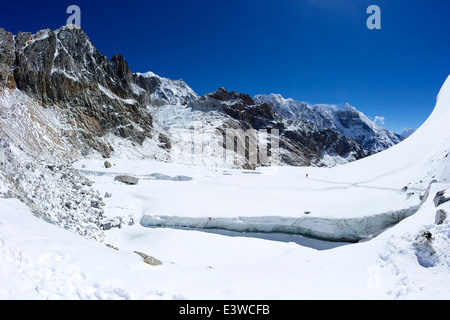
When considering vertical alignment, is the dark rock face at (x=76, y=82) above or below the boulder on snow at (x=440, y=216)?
above

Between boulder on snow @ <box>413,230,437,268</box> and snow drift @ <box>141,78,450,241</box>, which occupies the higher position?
snow drift @ <box>141,78,450,241</box>

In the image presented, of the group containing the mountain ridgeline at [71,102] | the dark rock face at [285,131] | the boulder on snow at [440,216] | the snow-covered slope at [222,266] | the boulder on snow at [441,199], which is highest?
the dark rock face at [285,131]

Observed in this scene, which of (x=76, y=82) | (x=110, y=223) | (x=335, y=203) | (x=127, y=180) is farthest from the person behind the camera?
(x=76, y=82)

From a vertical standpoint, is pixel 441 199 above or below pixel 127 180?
below

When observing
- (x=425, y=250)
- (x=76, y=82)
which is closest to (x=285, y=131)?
(x=76, y=82)

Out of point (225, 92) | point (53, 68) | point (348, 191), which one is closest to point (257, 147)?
point (225, 92)

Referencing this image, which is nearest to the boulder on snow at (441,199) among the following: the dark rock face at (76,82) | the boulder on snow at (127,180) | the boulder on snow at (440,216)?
the boulder on snow at (440,216)

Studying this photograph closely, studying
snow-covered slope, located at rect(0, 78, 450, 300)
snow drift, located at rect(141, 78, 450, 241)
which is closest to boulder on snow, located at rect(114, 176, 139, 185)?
snow drift, located at rect(141, 78, 450, 241)

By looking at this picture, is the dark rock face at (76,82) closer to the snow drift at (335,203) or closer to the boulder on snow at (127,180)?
the boulder on snow at (127,180)

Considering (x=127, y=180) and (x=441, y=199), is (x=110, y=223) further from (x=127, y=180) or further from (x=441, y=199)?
(x=441, y=199)

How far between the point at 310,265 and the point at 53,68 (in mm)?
49875

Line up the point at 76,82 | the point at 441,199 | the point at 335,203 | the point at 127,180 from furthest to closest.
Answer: the point at 76,82
the point at 127,180
the point at 335,203
the point at 441,199

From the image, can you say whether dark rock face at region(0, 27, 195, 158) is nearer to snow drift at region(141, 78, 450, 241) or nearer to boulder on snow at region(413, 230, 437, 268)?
snow drift at region(141, 78, 450, 241)

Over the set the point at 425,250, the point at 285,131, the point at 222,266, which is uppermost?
the point at 285,131
